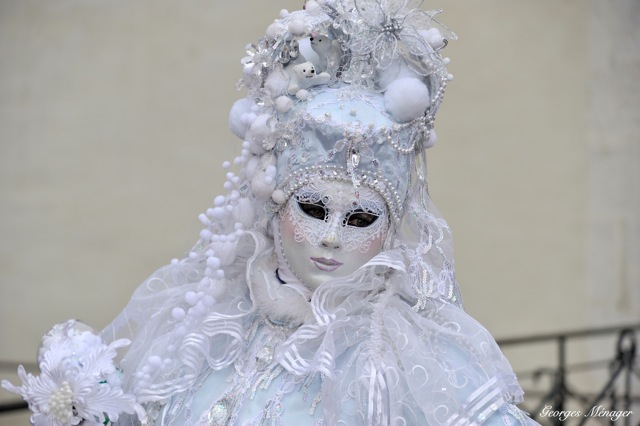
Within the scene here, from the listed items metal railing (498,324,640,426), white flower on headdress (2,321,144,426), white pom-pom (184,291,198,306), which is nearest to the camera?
white flower on headdress (2,321,144,426)

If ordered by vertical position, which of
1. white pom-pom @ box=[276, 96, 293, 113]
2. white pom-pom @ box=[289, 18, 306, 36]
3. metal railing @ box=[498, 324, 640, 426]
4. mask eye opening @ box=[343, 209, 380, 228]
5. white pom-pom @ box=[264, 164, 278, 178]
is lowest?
metal railing @ box=[498, 324, 640, 426]

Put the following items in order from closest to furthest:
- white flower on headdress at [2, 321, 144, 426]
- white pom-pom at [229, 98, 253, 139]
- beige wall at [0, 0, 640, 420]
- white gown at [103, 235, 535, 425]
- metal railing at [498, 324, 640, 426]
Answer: white gown at [103, 235, 535, 425] < white flower on headdress at [2, 321, 144, 426] < white pom-pom at [229, 98, 253, 139] < metal railing at [498, 324, 640, 426] < beige wall at [0, 0, 640, 420]

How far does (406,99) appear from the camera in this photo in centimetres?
236

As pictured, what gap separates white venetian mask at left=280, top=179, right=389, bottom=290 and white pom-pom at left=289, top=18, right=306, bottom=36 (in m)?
0.37

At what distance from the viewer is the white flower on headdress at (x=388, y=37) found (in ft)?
7.90

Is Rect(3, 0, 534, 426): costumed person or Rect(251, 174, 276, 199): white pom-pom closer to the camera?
Rect(3, 0, 534, 426): costumed person

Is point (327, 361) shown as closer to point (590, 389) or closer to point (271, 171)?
point (271, 171)

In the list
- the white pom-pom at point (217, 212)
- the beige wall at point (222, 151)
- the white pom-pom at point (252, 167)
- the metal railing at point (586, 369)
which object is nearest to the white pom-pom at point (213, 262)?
the white pom-pom at point (217, 212)

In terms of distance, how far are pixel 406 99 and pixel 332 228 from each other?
360 millimetres

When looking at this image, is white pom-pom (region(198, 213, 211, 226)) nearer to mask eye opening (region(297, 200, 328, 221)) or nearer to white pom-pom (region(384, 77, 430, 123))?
mask eye opening (region(297, 200, 328, 221))

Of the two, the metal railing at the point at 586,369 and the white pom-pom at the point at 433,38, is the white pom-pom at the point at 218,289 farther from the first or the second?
the metal railing at the point at 586,369

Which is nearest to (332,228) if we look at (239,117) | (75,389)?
(239,117)

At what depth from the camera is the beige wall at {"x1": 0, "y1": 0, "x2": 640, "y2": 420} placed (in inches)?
194

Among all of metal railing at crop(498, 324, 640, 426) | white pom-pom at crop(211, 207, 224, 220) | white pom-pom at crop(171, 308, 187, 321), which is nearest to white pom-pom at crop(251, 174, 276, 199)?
white pom-pom at crop(211, 207, 224, 220)
